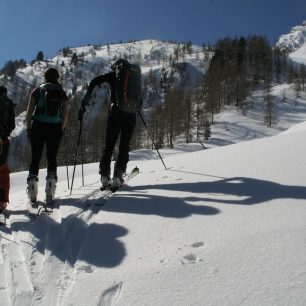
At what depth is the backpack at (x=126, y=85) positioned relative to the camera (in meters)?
6.38

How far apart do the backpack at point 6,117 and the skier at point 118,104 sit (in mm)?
1082

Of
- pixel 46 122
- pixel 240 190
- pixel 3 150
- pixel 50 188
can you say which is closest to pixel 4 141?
pixel 3 150

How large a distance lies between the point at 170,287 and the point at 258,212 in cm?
159

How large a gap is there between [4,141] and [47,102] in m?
0.82

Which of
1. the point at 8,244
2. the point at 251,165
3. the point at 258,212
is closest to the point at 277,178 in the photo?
the point at 251,165

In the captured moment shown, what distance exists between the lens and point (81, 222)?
4.50m

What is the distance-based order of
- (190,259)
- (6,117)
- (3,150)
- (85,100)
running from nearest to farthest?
(190,259) → (3,150) → (6,117) → (85,100)

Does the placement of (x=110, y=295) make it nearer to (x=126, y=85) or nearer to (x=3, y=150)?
(x=3, y=150)

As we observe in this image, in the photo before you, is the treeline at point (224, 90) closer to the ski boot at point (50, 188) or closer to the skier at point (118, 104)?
the skier at point (118, 104)

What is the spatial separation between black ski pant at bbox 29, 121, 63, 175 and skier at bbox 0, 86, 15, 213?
36 cm

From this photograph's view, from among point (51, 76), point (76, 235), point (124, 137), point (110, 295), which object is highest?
point (51, 76)

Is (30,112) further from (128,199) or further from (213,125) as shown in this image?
(213,125)

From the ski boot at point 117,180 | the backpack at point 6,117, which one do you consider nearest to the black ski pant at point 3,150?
the backpack at point 6,117

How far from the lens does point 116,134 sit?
646 cm
